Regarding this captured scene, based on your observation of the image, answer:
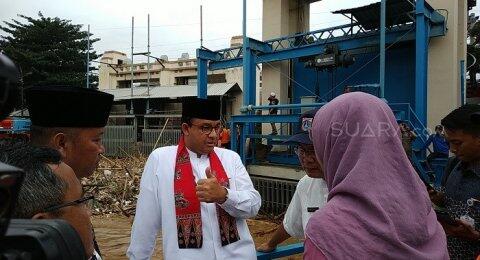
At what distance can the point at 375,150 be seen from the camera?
1.24m

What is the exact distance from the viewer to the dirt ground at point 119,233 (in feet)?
21.1

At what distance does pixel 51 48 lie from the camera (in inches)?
1056

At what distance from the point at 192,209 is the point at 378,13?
8.37 m

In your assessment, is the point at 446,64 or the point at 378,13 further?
the point at 378,13

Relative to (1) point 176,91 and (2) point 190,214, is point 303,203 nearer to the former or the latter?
(2) point 190,214

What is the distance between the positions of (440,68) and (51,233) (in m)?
9.36

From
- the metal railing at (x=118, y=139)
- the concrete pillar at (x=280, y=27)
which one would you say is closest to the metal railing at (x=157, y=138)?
the metal railing at (x=118, y=139)

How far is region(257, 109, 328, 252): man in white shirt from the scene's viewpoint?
2.25m

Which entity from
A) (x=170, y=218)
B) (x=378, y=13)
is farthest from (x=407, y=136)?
(x=170, y=218)

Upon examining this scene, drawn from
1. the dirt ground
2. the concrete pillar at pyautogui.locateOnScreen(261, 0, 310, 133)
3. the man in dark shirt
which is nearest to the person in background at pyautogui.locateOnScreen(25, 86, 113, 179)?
the man in dark shirt

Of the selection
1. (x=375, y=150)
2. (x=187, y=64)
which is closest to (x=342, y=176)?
(x=375, y=150)

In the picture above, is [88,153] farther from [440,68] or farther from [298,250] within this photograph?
[440,68]

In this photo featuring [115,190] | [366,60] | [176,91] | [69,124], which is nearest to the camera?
[69,124]

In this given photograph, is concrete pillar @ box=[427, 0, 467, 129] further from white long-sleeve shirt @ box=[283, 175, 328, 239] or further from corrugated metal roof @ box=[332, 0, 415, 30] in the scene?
white long-sleeve shirt @ box=[283, 175, 328, 239]
